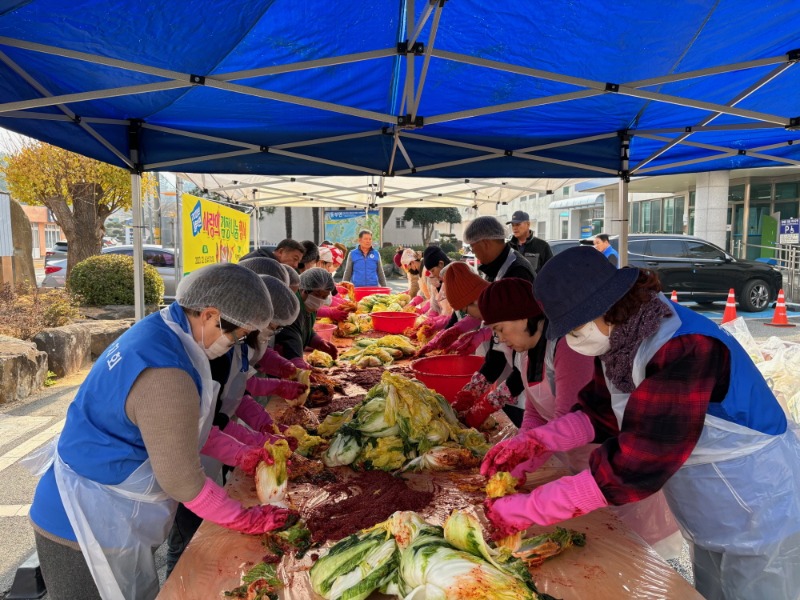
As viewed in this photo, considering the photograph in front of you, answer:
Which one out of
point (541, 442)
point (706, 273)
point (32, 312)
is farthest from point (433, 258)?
point (706, 273)

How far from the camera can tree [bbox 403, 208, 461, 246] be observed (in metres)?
32.2

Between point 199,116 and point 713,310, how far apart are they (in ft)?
43.2

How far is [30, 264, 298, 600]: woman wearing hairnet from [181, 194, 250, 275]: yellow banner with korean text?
137 inches

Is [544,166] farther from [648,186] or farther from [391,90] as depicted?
[648,186]

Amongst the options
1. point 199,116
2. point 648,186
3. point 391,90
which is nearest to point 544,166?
point 391,90

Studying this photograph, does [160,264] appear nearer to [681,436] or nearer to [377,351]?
[377,351]

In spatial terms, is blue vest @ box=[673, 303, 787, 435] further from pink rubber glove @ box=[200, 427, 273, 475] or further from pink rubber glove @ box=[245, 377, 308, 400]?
pink rubber glove @ box=[245, 377, 308, 400]

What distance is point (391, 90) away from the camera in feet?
12.2

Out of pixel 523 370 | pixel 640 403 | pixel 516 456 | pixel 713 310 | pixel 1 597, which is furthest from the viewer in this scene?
pixel 713 310

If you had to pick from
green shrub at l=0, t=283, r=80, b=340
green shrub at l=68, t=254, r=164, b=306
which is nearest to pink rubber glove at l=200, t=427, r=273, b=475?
green shrub at l=0, t=283, r=80, b=340

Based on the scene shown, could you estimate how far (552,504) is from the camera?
1.64 m

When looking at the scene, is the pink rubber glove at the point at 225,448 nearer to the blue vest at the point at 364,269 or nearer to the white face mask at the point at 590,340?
the white face mask at the point at 590,340

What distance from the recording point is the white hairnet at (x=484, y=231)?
407cm

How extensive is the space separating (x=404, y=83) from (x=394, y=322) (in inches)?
104
